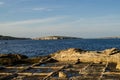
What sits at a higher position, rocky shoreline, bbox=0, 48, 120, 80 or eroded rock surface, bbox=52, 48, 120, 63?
eroded rock surface, bbox=52, 48, 120, 63

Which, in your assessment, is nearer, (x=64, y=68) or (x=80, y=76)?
(x=80, y=76)

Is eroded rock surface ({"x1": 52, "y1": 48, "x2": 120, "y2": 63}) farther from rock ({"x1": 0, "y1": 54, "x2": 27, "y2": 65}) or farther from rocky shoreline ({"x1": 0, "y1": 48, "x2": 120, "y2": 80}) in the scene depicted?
rock ({"x1": 0, "y1": 54, "x2": 27, "y2": 65})

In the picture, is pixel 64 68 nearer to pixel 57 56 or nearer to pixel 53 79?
pixel 53 79

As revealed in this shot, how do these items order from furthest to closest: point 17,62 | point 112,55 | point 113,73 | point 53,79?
point 17,62 → point 112,55 → point 113,73 → point 53,79

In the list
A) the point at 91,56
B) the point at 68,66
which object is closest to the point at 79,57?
the point at 91,56

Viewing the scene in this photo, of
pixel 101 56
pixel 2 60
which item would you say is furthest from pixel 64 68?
pixel 2 60

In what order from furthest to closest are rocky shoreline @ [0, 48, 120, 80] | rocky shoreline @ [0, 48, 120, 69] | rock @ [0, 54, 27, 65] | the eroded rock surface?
1. rock @ [0, 54, 27, 65]
2. rocky shoreline @ [0, 48, 120, 69]
3. the eroded rock surface
4. rocky shoreline @ [0, 48, 120, 80]

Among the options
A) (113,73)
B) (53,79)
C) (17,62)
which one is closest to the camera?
(53,79)

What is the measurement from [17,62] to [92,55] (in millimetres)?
6877

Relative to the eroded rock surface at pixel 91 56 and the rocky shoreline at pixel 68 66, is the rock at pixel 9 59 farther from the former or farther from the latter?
the eroded rock surface at pixel 91 56

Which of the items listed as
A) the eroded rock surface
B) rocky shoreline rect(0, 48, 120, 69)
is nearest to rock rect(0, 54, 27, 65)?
rocky shoreline rect(0, 48, 120, 69)

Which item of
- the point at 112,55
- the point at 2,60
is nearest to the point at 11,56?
the point at 2,60

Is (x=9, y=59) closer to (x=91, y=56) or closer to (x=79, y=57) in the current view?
(x=79, y=57)

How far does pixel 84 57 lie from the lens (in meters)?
28.5
